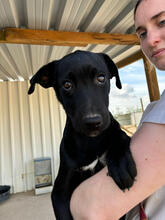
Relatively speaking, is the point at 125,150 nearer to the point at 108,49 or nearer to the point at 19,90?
the point at 108,49

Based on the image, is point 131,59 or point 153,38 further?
point 131,59

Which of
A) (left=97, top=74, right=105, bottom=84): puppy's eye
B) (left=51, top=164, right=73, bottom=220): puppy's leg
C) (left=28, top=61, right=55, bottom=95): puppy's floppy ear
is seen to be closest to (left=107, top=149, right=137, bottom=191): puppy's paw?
(left=51, top=164, right=73, bottom=220): puppy's leg

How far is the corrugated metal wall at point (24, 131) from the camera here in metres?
4.91

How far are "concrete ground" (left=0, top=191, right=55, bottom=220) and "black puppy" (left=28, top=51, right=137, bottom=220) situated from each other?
9.31 ft

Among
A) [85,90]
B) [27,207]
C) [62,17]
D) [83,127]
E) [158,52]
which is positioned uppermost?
[62,17]

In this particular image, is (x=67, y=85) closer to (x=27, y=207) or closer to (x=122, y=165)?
(x=122, y=165)

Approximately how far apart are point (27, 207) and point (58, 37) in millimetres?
3456


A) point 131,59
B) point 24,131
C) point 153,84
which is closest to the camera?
point 153,84

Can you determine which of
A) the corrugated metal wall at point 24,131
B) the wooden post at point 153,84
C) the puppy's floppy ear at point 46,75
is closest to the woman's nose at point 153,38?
the puppy's floppy ear at point 46,75

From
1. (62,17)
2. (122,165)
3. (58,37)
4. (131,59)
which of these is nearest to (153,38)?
(122,165)

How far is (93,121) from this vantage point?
3.22 feet

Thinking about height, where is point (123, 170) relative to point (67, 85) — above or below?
below

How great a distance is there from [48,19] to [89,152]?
201cm

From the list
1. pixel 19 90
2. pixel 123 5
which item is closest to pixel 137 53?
pixel 123 5
